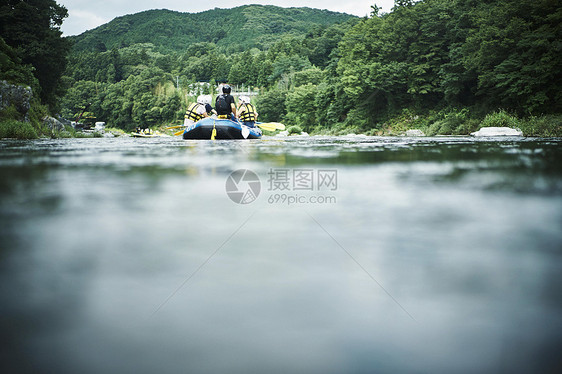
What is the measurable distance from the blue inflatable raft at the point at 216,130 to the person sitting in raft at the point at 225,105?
2.67ft

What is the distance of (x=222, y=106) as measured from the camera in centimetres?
1500

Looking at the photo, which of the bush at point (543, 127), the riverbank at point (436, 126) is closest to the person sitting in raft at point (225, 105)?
the riverbank at point (436, 126)

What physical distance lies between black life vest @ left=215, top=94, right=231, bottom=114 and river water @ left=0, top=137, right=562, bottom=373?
41.0 ft

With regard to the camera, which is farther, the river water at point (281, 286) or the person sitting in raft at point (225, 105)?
the person sitting in raft at point (225, 105)

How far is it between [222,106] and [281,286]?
14.2 m

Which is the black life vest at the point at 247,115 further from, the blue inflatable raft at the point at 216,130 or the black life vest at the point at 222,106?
the black life vest at the point at 222,106

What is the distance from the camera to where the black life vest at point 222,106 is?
590 inches

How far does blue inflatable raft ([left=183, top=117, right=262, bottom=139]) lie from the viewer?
1408 centimetres

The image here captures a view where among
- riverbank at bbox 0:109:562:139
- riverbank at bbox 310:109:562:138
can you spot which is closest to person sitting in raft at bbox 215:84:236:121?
riverbank at bbox 0:109:562:139

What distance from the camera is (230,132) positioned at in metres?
14.5

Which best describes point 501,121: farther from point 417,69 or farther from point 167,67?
point 167,67

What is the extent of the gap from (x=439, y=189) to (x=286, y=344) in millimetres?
2650

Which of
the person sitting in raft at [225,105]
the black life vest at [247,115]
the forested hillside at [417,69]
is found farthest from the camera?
the forested hillside at [417,69]

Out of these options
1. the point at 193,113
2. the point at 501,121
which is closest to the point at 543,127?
the point at 501,121
